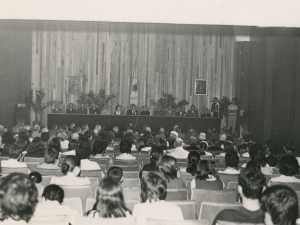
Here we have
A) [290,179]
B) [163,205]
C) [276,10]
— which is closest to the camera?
[163,205]

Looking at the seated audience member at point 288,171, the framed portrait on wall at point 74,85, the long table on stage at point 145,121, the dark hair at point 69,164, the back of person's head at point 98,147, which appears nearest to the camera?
the dark hair at point 69,164

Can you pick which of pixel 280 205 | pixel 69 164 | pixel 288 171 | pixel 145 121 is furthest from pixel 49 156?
pixel 145 121

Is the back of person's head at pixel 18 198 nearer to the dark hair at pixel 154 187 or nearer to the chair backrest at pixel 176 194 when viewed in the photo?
the dark hair at pixel 154 187

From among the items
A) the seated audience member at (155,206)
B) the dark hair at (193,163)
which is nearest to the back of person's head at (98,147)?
the dark hair at (193,163)

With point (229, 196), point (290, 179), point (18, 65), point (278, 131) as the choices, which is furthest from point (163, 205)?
point (18, 65)

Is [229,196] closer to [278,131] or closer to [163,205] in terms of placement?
[163,205]

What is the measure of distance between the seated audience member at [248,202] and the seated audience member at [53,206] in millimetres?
1012

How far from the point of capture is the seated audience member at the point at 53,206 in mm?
2851

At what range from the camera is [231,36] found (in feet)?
55.3

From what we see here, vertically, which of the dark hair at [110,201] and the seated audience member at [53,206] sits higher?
the dark hair at [110,201]

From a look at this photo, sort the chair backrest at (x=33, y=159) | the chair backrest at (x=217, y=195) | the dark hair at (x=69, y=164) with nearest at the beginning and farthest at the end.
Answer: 1. the chair backrest at (x=217, y=195)
2. the dark hair at (x=69, y=164)
3. the chair backrest at (x=33, y=159)

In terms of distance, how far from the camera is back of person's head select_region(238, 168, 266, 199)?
9.08 ft

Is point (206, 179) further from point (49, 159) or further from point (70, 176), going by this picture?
point (49, 159)

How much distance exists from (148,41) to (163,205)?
47.3 ft
